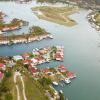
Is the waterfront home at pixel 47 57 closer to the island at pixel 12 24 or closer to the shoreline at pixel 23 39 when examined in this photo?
the shoreline at pixel 23 39

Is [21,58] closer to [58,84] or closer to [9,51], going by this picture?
[9,51]

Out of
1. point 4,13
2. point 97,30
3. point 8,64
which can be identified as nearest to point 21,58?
point 8,64

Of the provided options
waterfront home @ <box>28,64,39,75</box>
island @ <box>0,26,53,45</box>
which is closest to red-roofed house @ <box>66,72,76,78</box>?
waterfront home @ <box>28,64,39,75</box>

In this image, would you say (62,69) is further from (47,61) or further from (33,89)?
(33,89)

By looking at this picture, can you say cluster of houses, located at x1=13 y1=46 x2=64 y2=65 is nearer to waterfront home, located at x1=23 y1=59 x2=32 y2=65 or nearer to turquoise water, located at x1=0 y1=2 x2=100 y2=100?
waterfront home, located at x1=23 y1=59 x2=32 y2=65

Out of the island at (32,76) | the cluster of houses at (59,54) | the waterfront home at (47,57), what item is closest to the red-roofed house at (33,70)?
the island at (32,76)
